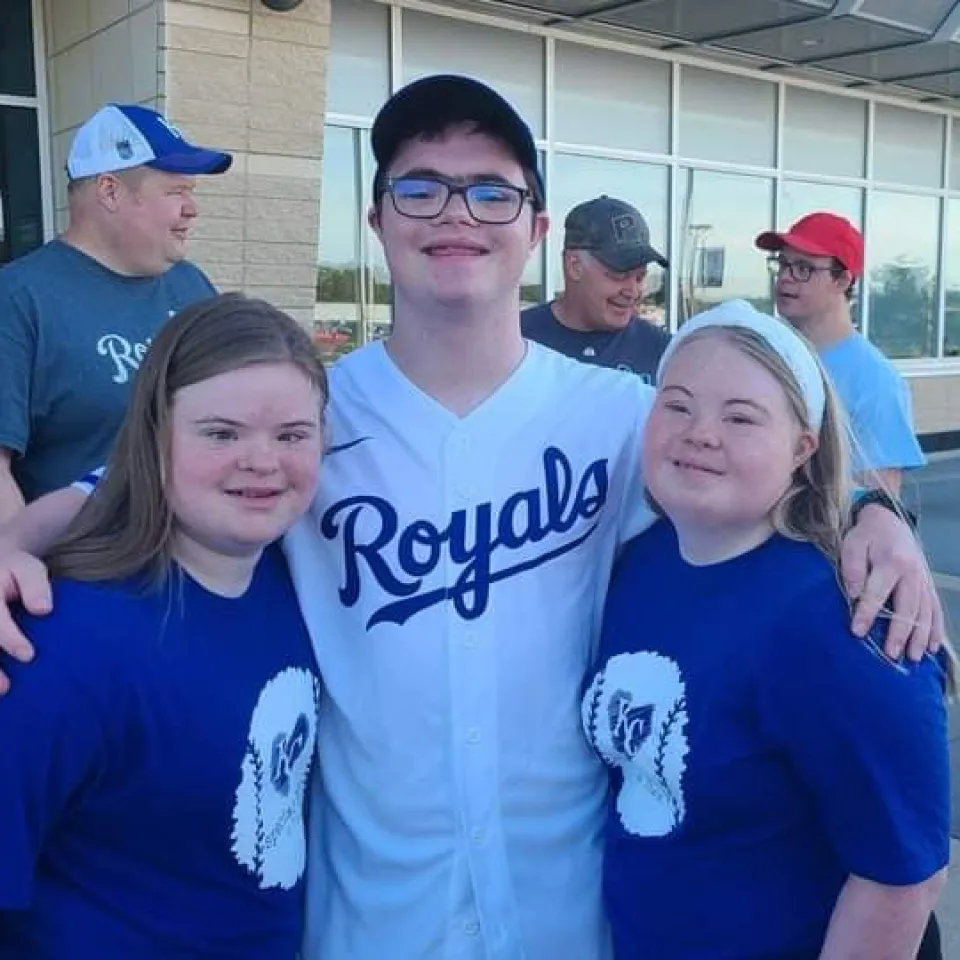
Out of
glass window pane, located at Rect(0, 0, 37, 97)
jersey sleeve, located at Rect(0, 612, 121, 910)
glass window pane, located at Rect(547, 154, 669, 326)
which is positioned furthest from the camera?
glass window pane, located at Rect(547, 154, 669, 326)

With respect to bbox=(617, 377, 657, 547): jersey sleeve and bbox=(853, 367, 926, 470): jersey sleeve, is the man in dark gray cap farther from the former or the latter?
bbox=(617, 377, 657, 547): jersey sleeve

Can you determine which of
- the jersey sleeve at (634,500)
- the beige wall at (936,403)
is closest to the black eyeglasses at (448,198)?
the jersey sleeve at (634,500)

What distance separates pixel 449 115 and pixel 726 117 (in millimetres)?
9670

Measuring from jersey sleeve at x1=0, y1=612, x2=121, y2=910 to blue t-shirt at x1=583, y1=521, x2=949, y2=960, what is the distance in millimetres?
707

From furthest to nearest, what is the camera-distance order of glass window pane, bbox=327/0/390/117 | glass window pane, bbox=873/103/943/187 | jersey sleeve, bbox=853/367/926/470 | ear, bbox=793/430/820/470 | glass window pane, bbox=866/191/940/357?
1. glass window pane, bbox=866/191/940/357
2. glass window pane, bbox=873/103/943/187
3. glass window pane, bbox=327/0/390/117
4. jersey sleeve, bbox=853/367/926/470
5. ear, bbox=793/430/820/470

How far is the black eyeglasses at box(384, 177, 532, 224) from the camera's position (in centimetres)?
170

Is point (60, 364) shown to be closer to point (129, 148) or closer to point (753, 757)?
point (129, 148)

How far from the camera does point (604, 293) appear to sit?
14.4 ft

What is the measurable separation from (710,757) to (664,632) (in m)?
0.19

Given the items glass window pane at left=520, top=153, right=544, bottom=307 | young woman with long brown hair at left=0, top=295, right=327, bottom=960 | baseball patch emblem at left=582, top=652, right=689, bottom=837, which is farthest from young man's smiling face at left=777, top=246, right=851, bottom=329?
glass window pane at left=520, top=153, right=544, bottom=307

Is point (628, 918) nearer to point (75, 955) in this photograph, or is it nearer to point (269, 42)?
point (75, 955)

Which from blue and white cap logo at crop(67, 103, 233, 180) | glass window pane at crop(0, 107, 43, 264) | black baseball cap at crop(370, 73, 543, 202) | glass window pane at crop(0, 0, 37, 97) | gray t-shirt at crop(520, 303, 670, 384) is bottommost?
gray t-shirt at crop(520, 303, 670, 384)

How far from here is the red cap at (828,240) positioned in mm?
4461

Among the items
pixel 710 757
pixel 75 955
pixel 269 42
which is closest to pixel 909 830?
pixel 710 757
